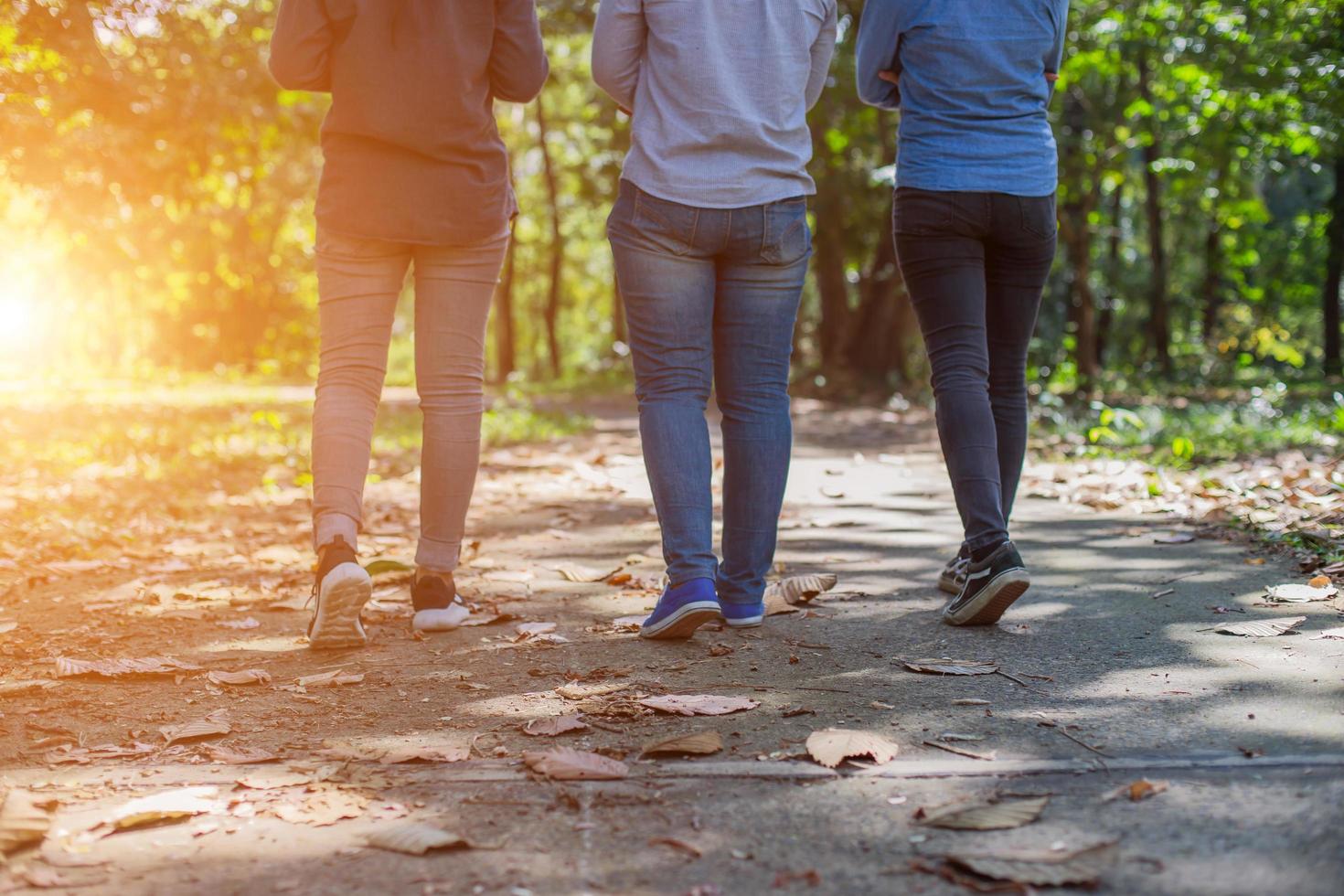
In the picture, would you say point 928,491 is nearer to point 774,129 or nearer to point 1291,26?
point 774,129

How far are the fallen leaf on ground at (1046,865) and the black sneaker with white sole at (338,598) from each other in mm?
2036

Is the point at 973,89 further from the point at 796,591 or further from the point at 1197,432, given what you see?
the point at 1197,432

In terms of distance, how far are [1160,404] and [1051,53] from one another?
11023 millimetres

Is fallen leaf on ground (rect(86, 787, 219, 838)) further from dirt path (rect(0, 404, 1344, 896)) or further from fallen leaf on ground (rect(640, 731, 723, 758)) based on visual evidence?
fallen leaf on ground (rect(640, 731, 723, 758))

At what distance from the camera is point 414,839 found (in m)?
2.12

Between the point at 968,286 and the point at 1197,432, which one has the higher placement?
the point at 968,286

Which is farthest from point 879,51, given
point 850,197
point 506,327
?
point 506,327

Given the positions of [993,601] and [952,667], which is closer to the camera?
[952,667]

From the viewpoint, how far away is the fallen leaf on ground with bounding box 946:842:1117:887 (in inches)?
74.5

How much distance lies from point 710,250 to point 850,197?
1516 centimetres

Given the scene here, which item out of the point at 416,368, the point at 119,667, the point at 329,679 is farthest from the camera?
the point at 416,368

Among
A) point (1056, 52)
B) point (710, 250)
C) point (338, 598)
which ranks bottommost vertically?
point (338, 598)

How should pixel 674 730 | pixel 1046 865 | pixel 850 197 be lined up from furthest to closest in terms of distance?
1. pixel 850 197
2. pixel 674 730
3. pixel 1046 865

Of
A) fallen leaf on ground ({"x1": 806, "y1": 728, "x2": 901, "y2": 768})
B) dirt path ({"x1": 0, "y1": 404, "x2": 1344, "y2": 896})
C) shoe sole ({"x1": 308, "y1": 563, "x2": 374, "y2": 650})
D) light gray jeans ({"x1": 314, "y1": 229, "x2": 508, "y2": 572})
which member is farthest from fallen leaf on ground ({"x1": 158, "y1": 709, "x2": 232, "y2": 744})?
fallen leaf on ground ({"x1": 806, "y1": 728, "x2": 901, "y2": 768})
